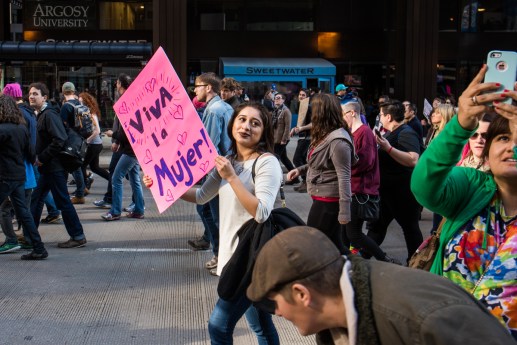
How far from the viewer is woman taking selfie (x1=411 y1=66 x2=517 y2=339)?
2475 millimetres

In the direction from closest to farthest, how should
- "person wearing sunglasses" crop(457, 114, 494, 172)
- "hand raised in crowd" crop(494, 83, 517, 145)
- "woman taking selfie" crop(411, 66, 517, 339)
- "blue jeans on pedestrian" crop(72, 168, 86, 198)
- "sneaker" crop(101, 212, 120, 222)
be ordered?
"hand raised in crowd" crop(494, 83, 517, 145) < "woman taking selfie" crop(411, 66, 517, 339) < "person wearing sunglasses" crop(457, 114, 494, 172) < "sneaker" crop(101, 212, 120, 222) < "blue jeans on pedestrian" crop(72, 168, 86, 198)

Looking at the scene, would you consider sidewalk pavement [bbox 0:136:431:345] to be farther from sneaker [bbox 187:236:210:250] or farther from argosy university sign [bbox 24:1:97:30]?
argosy university sign [bbox 24:1:97:30]

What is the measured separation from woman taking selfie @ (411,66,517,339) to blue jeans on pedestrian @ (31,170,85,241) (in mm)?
5750

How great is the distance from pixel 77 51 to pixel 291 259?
20443mm

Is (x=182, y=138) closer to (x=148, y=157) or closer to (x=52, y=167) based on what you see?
(x=148, y=157)

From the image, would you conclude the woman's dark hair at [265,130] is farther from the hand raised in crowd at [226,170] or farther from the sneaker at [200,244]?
the sneaker at [200,244]

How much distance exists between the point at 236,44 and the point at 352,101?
70.9ft

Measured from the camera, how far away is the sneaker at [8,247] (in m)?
7.78

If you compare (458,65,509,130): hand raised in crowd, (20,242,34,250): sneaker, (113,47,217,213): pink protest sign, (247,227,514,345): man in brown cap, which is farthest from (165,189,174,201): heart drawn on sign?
(20,242,34,250): sneaker

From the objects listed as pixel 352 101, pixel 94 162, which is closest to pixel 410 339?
pixel 352 101

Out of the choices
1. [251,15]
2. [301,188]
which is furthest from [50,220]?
[251,15]

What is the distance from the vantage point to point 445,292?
5.75ft

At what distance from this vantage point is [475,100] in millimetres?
2391

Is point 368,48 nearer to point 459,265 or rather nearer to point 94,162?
point 94,162
